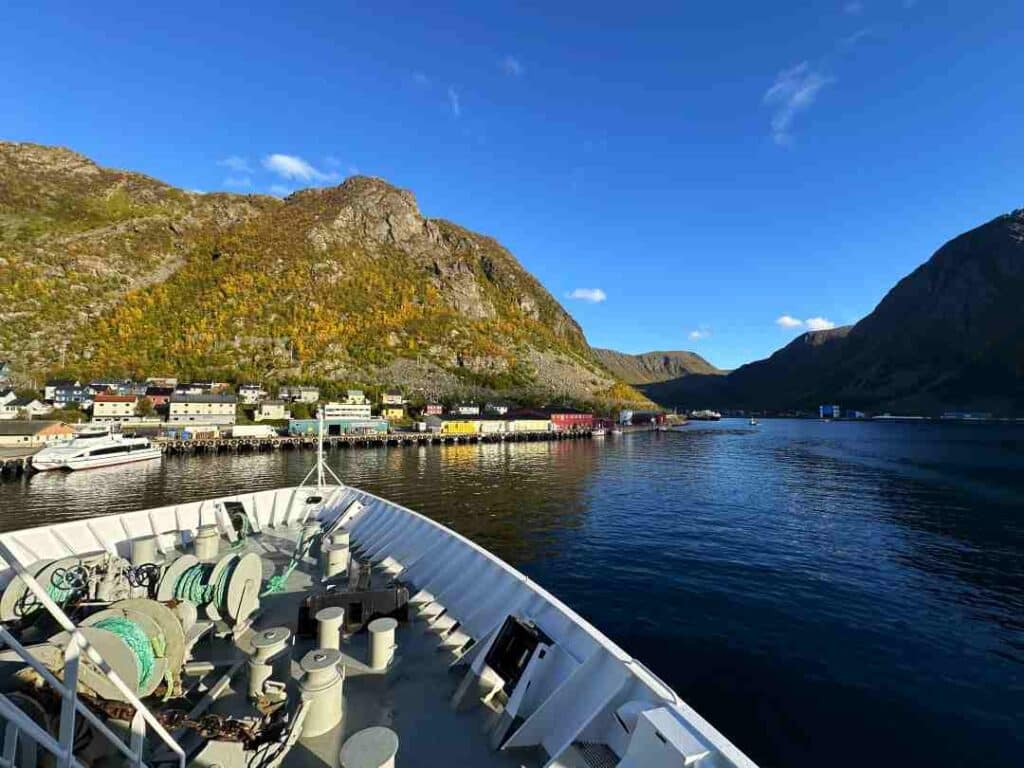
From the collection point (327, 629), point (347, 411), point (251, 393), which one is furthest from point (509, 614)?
point (251, 393)

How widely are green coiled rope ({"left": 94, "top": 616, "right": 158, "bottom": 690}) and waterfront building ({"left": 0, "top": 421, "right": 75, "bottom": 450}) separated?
89124 millimetres

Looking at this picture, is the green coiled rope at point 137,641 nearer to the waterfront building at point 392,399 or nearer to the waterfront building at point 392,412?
the waterfront building at point 392,412

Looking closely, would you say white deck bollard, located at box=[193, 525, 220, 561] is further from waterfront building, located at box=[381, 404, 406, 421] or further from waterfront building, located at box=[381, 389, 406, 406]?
waterfront building, located at box=[381, 389, 406, 406]

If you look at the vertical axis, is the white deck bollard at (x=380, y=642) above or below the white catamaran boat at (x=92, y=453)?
above

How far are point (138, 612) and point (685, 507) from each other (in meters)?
39.9

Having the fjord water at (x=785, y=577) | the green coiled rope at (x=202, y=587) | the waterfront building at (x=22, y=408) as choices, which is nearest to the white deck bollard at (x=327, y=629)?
the green coiled rope at (x=202, y=587)

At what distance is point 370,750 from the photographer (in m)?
5.04

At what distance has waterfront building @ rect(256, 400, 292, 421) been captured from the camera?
12088 centimetres

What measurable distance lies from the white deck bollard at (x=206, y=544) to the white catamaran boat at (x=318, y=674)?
1393 mm

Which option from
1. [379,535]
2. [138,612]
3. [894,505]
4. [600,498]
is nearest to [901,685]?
[379,535]

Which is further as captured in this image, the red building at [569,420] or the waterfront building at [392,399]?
the waterfront building at [392,399]

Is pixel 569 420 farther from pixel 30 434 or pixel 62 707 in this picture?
pixel 62 707

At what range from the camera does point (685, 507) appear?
40094 mm

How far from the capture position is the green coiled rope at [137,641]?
6.44 m
